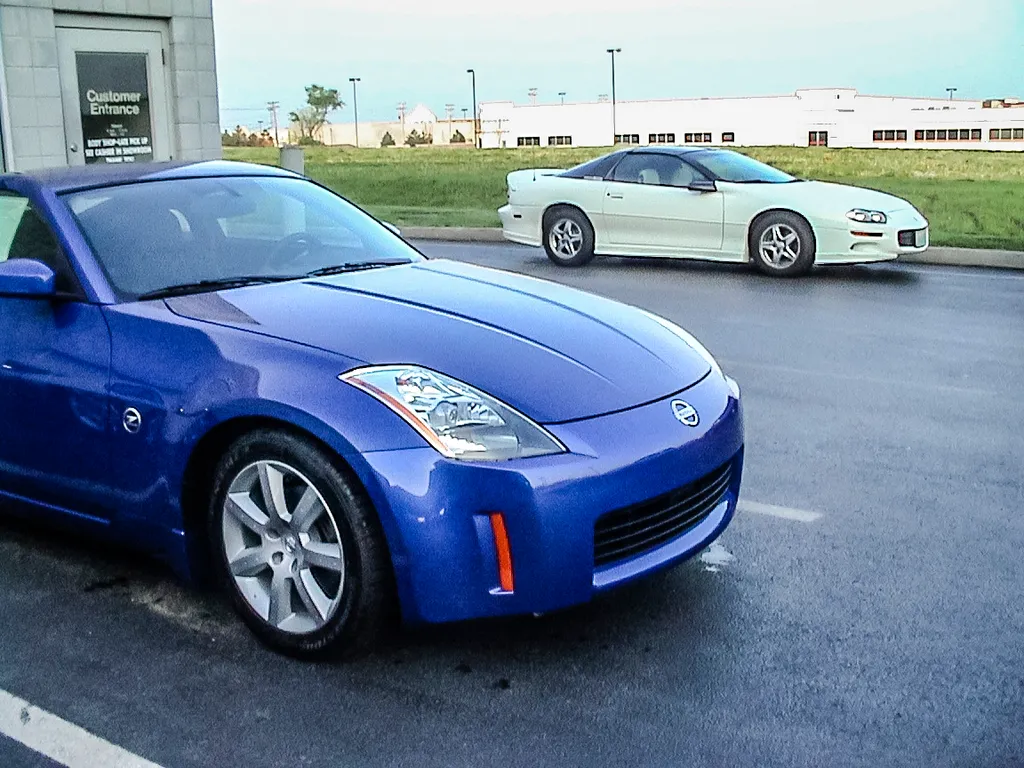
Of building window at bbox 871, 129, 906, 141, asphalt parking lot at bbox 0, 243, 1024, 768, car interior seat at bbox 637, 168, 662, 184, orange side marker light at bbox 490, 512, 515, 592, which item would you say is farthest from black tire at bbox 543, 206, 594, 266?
building window at bbox 871, 129, 906, 141

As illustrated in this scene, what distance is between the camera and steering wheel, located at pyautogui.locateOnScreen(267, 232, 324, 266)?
14.5 ft

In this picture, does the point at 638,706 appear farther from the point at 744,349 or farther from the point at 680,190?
the point at 680,190

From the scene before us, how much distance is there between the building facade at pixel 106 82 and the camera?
11.8 metres

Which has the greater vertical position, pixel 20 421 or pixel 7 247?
pixel 7 247

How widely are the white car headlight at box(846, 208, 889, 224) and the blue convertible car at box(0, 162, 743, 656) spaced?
8.32 metres

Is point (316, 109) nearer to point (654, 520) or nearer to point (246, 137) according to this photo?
point (246, 137)

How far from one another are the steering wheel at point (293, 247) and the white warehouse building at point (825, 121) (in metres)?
69.9

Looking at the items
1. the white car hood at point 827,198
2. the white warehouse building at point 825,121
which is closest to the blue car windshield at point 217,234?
the white car hood at point 827,198

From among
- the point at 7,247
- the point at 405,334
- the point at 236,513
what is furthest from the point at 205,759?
the point at 7,247

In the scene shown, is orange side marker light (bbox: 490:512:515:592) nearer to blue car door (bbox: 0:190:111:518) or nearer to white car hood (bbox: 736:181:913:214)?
blue car door (bbox: 0:190:111:518)

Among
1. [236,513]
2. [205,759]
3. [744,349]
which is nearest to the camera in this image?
[205,759]

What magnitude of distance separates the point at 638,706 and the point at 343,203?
2770mm

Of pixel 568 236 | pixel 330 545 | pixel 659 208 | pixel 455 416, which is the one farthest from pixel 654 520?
pixel 568 236

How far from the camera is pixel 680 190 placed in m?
13.0
